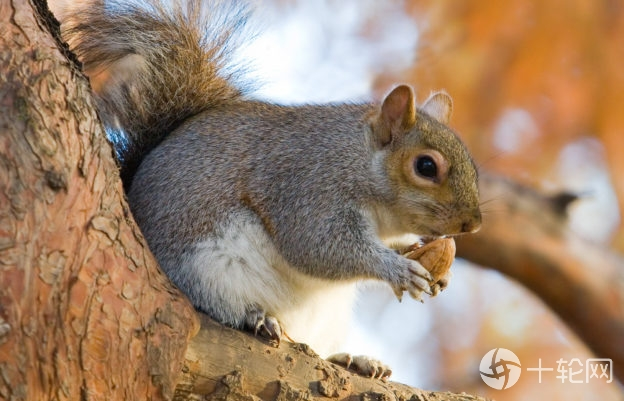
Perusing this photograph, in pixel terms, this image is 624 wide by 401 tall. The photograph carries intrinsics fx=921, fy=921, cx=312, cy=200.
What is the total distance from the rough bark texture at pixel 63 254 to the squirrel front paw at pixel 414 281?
2.79ft

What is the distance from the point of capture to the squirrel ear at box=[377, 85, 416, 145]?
3242 millimetres

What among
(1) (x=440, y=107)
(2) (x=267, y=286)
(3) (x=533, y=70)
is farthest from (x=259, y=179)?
(3) (x=533, y=70)

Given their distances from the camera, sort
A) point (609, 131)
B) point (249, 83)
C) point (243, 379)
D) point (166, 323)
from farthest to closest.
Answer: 1. point (609, 131)
2. point (249, 83)
3. point (243, 379)
4. point (166, 323)

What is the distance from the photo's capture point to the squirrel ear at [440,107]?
3.69 meters

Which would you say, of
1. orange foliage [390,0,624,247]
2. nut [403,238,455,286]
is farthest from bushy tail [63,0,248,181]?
orange foliage [390,0,624,247]

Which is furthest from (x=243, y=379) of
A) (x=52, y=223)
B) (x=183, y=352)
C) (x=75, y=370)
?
(x=52, y=223)

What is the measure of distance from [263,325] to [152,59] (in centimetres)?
105

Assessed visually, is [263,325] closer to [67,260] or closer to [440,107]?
[67,260]

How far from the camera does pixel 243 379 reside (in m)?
2.66

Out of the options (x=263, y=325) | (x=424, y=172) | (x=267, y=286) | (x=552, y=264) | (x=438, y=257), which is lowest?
(x=263, y=325)

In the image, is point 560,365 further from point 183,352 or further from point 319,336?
point 183,352

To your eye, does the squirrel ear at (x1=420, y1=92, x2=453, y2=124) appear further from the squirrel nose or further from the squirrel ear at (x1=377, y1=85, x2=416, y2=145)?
the squirrel nose

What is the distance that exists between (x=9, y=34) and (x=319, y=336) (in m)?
1.56

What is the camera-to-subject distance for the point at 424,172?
319 centimetres
